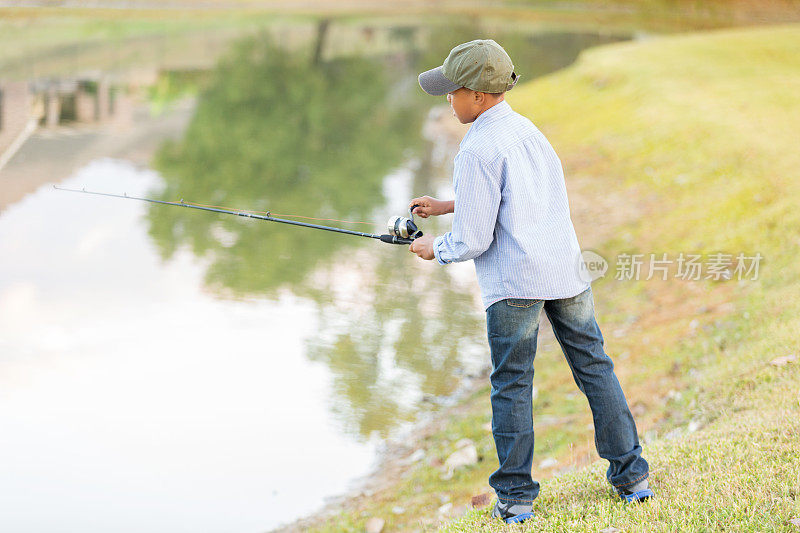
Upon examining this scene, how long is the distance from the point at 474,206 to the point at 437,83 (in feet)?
1.66

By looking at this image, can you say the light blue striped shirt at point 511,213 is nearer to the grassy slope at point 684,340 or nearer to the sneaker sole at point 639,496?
the sneaker sole at point 639,496

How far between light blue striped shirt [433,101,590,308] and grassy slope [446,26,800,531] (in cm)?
101

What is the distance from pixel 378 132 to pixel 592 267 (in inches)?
425

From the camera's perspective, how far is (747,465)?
3.61 meters

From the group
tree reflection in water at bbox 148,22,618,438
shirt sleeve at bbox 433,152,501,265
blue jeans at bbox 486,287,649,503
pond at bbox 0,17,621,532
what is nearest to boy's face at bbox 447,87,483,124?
shirt sleeve at bbox 433,152,501,265

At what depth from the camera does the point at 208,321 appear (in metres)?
8.39

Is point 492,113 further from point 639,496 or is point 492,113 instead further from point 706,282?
point 706,282

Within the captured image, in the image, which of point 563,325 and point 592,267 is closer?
point 563,325

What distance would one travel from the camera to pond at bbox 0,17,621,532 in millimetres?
5809

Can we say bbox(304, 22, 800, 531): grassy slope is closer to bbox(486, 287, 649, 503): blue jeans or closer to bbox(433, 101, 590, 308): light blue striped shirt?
bbox(486, 287, 649, 503): blue jeans

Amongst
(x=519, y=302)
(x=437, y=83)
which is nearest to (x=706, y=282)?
(x=519, y=302)

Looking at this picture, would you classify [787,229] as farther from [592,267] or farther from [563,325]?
[563,325]

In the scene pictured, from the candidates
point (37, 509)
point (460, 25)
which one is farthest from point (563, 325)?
point (460, 25)

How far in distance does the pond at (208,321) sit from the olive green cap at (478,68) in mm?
3418
